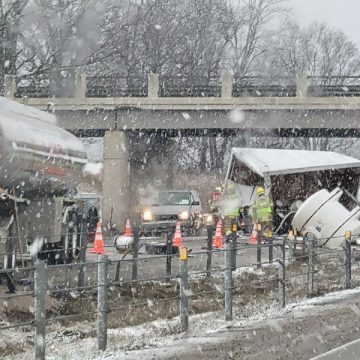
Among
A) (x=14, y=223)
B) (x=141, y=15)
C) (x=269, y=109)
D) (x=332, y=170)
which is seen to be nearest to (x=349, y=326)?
(x=14, y=223)

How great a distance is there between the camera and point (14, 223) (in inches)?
541

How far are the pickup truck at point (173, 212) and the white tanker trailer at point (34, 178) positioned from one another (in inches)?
414

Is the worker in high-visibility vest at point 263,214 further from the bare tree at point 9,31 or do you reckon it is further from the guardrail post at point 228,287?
the bare tree at point 9,31

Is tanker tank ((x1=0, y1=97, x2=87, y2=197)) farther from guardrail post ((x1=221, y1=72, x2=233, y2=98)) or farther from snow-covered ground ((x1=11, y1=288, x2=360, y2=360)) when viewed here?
guardrail post ((x1=221, y1=72, x2=233, y2=98))

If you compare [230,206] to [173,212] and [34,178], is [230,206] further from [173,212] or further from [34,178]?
[34,178]

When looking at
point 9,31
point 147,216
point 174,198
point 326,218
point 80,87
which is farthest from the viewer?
point 9,31

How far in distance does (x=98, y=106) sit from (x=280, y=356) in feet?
101

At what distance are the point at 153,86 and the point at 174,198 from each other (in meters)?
10.1

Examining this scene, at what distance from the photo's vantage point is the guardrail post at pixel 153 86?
38.1 meters

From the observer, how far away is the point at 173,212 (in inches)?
1136

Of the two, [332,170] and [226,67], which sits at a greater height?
[226,67]

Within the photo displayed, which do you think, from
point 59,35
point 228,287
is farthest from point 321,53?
point 228,287

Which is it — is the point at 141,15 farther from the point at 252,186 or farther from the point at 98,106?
the point at 252,186

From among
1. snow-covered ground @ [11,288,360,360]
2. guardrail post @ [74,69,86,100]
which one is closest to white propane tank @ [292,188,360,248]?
snow-covered ground @ [11,288,360,360]
